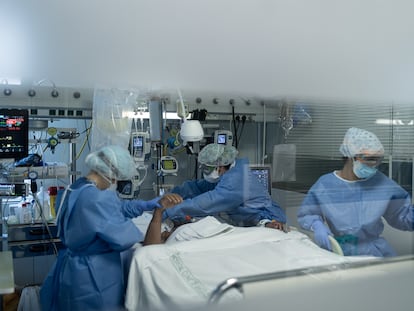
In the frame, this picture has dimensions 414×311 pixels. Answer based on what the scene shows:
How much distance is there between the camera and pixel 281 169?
2.15 metres

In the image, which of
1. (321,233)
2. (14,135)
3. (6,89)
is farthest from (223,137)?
(6,89)

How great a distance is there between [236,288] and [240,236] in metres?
0.82

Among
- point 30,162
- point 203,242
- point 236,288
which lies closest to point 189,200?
point 203,242

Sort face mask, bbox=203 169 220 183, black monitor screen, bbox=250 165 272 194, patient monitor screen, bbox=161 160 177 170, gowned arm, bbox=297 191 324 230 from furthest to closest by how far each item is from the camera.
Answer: black monitor screen, bbox=250 165 272 194 < face mask, bbox=203 169 220 183 < patient monitor screen, bbox=161 160 177 170 < gowned arm, bbox=297 191 324 230

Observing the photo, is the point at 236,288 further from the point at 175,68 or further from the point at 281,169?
the point at 281,169

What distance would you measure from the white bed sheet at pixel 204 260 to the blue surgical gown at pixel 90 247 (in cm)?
8

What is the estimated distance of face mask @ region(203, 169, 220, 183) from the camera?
196cm

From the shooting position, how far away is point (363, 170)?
152cm

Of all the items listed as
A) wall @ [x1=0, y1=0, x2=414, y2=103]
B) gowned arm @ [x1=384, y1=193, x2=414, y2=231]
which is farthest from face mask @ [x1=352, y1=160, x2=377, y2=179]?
wall @ [x1=0, y1=0, x2=414, y2=103]

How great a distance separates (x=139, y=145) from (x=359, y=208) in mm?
876

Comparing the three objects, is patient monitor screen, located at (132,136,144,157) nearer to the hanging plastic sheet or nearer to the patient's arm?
the hanging plastic sheet

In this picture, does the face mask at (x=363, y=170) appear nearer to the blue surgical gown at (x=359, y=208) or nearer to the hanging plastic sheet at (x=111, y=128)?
the blue surgical gown at (x=359, y=208)

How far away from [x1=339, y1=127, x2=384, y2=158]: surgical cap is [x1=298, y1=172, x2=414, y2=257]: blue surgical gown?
102mm

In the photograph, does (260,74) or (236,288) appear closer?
(236,288)
